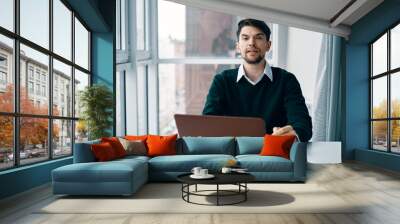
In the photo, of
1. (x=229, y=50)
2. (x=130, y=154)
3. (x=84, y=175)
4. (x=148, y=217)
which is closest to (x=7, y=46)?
(x=84, y=175)

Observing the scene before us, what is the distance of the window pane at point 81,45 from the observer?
7746 millimetres

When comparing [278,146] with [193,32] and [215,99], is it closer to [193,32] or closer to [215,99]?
[215,99]

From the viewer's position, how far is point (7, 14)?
492cm

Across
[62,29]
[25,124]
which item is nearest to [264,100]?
[62,29]

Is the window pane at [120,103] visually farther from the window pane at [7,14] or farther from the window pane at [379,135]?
the window pane at [379,135]

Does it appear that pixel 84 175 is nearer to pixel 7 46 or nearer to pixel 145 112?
pixel 7 46

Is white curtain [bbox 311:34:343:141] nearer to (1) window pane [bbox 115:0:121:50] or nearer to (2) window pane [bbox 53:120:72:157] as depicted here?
(1) window pane [bbox 115:0:121:50]

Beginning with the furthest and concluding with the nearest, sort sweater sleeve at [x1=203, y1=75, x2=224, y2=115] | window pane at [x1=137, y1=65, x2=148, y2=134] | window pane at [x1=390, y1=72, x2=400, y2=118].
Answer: window pane at [x1=137, y1=65, x2=148, y2=134]
sweater sleeve at [x1=203, y1=75, x2=224, y2=115]
window pane at [x1=390, y1=72, x2=400, y2=118]

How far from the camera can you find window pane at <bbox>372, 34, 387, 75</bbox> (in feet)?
28.3

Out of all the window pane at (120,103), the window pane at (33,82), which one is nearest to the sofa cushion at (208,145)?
the window pane at (33,82)

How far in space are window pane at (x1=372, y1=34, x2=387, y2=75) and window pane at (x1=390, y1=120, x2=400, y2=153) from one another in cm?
121

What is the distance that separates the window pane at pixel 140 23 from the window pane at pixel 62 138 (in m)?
3.87

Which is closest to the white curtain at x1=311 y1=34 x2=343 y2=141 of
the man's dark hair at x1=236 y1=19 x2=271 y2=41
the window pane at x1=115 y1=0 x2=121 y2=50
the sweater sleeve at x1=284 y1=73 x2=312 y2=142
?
the sweater sleeve at x1=284 y1=73 x2=312 y2=142

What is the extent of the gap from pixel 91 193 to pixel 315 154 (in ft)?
17.2
